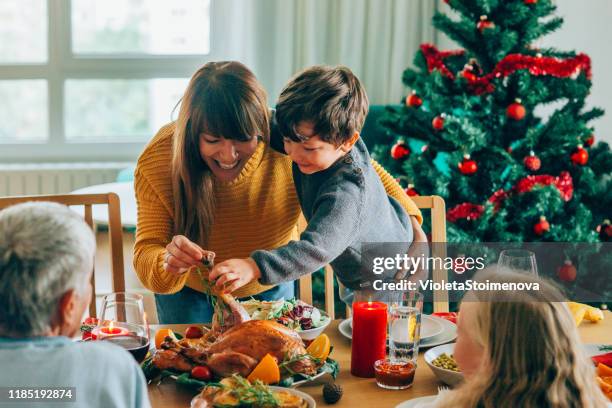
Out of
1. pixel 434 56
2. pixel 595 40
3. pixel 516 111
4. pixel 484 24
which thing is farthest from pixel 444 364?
pixel 595 40

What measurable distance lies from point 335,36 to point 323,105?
3.20 metres

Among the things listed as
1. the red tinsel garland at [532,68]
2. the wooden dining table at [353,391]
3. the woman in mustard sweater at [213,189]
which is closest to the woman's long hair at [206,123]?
the woman in mustard sweater at [213,189]

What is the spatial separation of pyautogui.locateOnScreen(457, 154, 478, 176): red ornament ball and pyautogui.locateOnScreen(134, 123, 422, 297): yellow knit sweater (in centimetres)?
109

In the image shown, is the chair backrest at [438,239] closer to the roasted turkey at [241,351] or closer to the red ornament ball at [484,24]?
the roasted turkey at [241,351]

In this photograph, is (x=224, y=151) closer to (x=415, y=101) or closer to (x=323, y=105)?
(x=323, y=105)

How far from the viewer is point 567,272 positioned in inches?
131

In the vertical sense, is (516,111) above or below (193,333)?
above

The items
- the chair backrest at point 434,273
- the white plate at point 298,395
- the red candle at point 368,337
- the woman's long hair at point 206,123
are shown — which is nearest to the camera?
the white plate at point 298,395

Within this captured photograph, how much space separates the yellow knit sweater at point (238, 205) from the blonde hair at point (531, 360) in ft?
3.02

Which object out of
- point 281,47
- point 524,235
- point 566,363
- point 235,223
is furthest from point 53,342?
point 281,47

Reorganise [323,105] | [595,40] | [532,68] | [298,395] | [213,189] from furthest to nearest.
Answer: [595,40]
[532,68]
[213,189]
[323,105]
[298,395]

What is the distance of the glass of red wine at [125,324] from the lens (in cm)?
144

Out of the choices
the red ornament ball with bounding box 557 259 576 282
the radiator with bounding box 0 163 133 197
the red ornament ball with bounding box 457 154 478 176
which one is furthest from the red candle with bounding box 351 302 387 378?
the radiator with bounding box 0 163 133 197

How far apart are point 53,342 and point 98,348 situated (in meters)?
0.05
